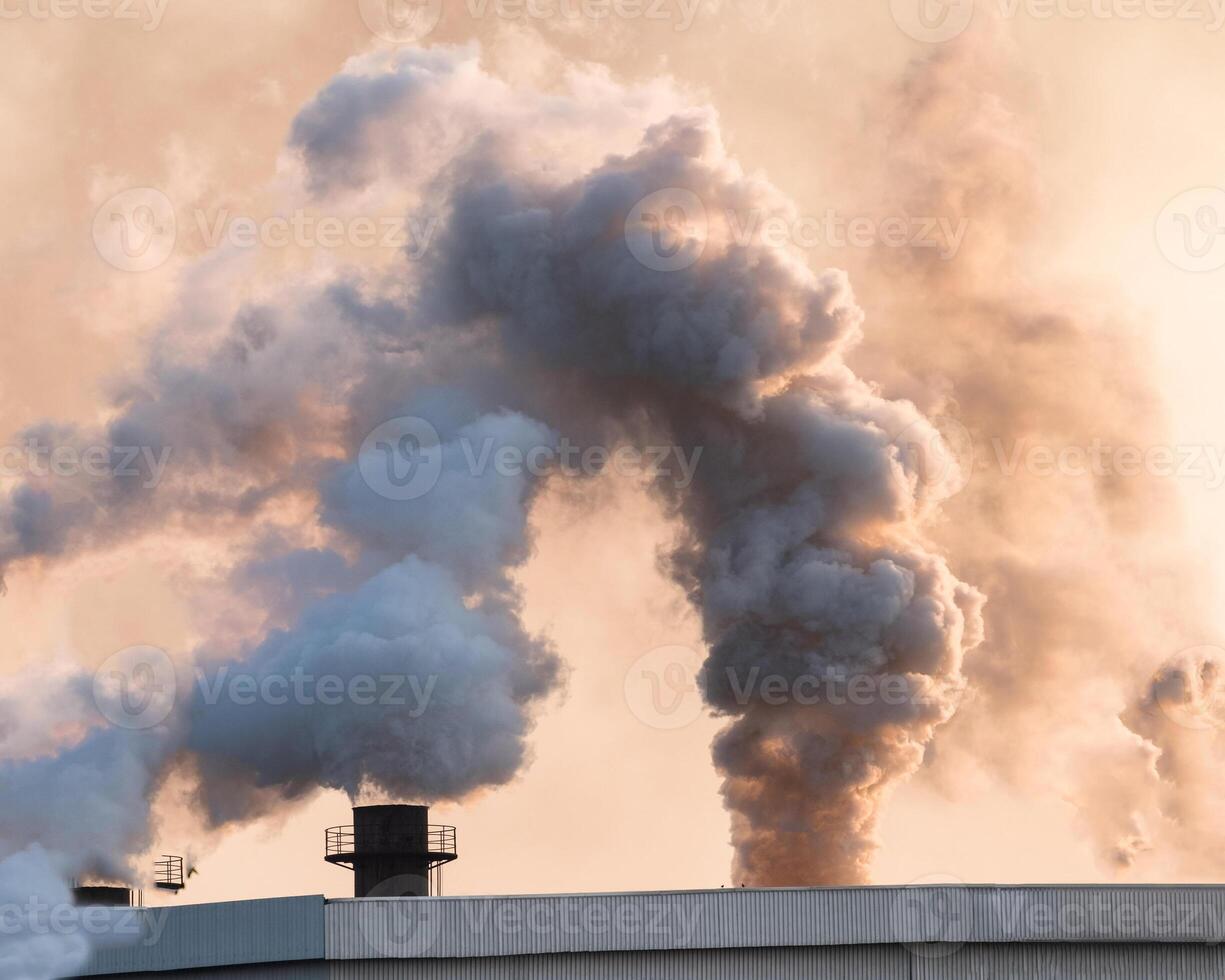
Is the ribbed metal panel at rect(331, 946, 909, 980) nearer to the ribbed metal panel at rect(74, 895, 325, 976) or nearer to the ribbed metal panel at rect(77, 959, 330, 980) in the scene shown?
the ribbed metal panel at rect(77, 959, 330, 980)

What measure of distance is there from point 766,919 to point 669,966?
2.50 metres

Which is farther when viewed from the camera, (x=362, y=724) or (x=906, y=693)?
(x=906, y=693)

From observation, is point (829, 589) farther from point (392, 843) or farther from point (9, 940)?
point (9, 940)

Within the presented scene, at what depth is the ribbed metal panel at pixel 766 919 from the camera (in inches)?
2009

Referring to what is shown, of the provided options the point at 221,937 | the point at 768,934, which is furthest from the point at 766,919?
the point at 221,937

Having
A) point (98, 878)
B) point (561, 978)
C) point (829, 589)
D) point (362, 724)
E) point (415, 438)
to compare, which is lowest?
point (561, 978)

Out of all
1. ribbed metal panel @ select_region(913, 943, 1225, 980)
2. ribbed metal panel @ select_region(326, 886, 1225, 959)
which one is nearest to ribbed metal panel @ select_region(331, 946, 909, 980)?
ribbed metal panel @ select_region(326, 886, 1225, 959)

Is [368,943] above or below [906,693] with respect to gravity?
below

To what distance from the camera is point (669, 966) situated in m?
51.4

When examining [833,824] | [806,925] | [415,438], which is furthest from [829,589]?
[806,925]

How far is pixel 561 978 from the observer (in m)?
51.3

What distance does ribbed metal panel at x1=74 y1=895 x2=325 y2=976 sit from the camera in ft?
169

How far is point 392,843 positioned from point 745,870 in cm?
1120

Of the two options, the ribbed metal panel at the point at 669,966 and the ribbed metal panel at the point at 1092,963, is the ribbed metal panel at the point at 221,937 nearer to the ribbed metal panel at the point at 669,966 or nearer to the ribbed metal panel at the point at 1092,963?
the ribbed metal panel at the point at 669,966
